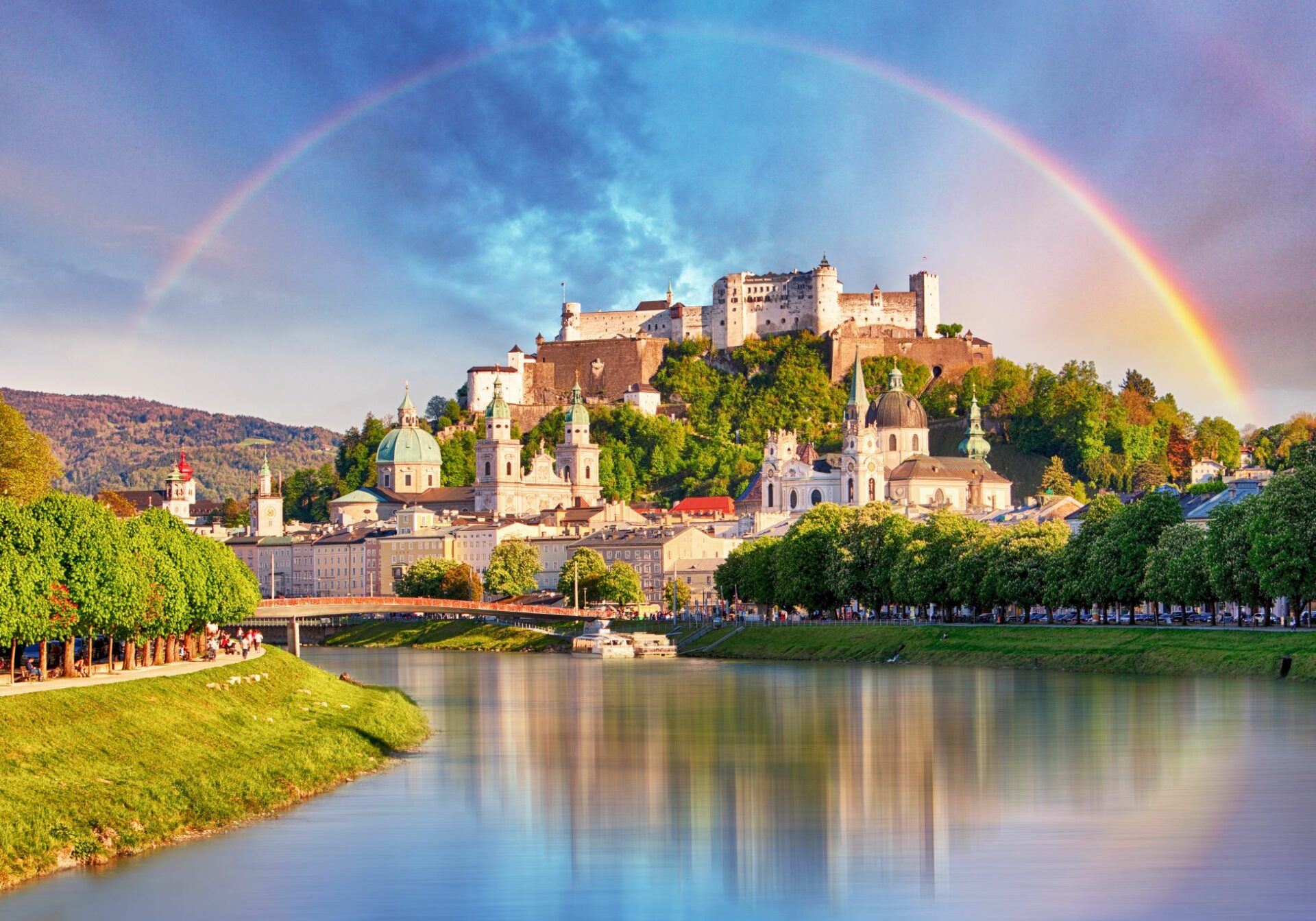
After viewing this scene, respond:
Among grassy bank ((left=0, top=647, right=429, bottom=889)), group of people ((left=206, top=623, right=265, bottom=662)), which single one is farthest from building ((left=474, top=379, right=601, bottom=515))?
grassy bank ((left=0, top=647, right=429, bottom=889))

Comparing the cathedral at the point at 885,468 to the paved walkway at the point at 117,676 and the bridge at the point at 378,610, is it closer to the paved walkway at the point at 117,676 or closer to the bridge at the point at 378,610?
the bridge at the point at 378,610

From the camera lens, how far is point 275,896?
24.8 m

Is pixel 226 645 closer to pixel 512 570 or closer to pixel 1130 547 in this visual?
pixel 1130 547

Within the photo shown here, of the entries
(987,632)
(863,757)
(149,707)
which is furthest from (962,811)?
(987,632)

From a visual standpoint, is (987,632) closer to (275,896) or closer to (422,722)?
(422,722)

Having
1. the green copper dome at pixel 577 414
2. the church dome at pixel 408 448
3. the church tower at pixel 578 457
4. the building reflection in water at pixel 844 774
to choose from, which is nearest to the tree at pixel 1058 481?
the church tower at pixel 578 457

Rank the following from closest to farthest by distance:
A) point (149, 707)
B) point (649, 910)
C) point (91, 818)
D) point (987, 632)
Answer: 1. point (649, 910)
2. point (91, 818)
3. point (149, 707)
4. point (987, 632)

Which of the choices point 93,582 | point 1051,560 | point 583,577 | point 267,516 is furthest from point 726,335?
point 93,582

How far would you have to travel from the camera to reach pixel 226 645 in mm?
61750

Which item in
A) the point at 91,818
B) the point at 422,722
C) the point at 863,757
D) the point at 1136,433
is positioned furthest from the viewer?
the point at 1136,433

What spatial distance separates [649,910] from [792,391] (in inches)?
6173

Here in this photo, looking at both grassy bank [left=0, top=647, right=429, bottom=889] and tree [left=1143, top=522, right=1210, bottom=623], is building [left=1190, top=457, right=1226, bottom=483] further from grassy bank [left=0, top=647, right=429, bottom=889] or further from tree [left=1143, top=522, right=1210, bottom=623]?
grassy bank [left=0, top=647, right=429, bottom=889]

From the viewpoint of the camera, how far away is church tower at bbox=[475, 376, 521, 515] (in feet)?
590

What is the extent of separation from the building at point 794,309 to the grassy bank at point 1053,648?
92.7 metres
